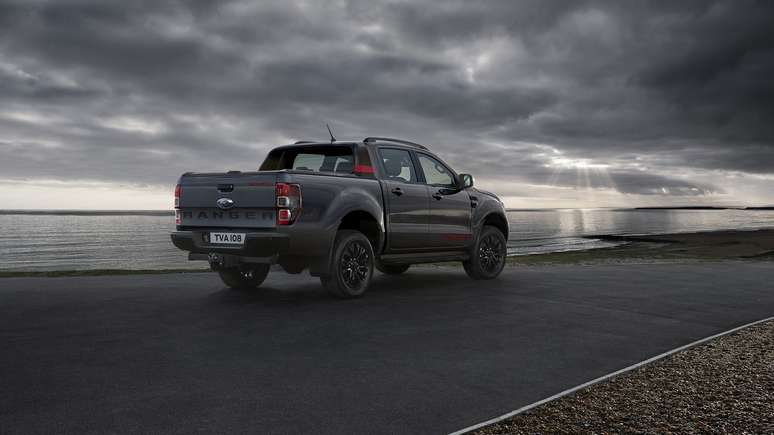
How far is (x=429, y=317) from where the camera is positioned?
718 centimetres

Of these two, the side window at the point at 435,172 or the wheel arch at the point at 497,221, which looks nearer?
the side window at the point at 435,172

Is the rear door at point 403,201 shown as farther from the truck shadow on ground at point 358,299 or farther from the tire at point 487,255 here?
the tire at point 487,255

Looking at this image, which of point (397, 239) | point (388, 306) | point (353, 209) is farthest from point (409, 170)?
point (388, 306)

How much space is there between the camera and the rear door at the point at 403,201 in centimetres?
910

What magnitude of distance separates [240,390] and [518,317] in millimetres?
4024

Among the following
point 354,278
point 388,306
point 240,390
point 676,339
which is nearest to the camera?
point 240,390

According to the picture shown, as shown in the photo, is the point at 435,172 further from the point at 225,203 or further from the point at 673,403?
the point at 673,403

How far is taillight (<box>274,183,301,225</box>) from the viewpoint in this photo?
294 inches

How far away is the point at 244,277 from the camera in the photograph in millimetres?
9742

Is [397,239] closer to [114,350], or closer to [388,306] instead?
[388,306]

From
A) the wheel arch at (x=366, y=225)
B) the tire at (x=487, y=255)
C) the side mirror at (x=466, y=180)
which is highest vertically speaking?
the side mirror at (x=466, y=180)

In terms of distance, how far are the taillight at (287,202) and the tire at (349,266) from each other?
0.96 meters

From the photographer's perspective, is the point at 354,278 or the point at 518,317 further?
the point at 354,278

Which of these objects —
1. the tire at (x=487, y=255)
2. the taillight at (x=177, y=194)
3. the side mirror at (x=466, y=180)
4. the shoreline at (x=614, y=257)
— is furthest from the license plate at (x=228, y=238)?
the shoreline at (x=614, y=257)
